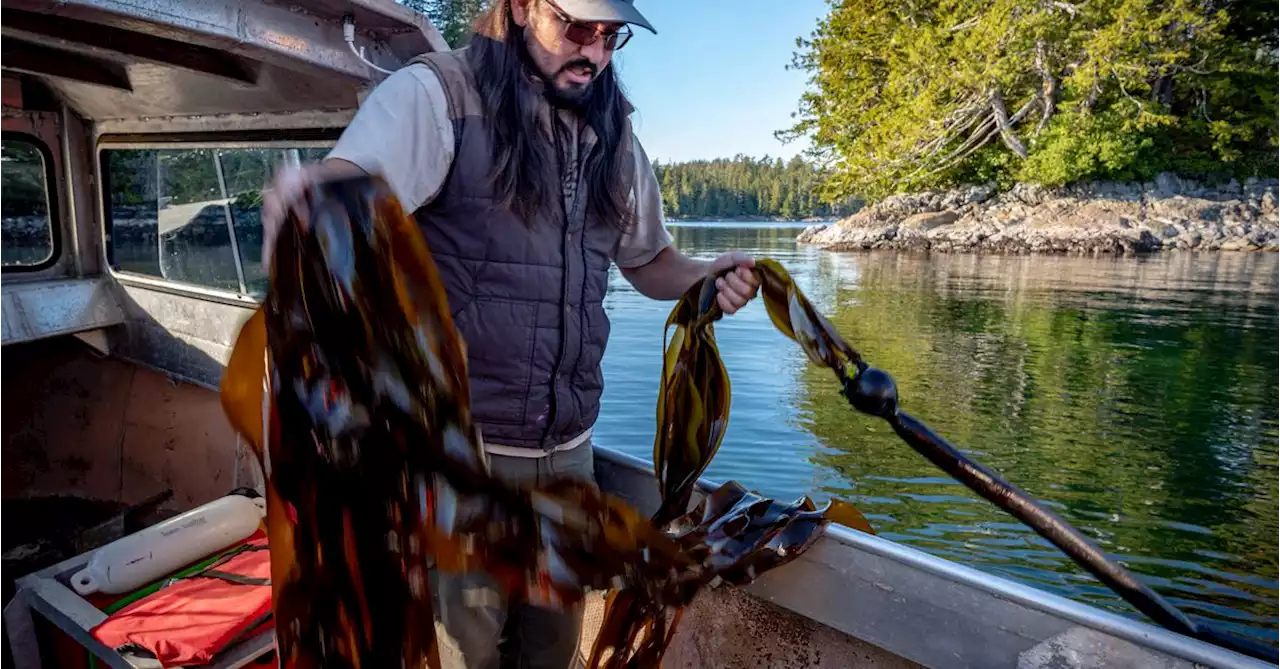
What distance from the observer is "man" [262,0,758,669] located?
179 cm

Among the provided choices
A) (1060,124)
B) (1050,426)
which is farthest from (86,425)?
(1060,124)

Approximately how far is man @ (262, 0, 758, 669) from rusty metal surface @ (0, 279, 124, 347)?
442cm

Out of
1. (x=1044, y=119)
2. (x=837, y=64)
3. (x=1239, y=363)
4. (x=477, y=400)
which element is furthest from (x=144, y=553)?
(x=837, y=64)

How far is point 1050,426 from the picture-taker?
10180 mm

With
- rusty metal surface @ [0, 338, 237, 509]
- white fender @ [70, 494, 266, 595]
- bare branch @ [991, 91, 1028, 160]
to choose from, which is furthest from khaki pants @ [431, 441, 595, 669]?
bare branch @ [991, 91, 1028, 160]

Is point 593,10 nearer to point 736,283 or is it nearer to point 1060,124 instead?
point 736,283

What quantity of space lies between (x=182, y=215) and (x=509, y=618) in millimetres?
4445

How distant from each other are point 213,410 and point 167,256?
121 cm

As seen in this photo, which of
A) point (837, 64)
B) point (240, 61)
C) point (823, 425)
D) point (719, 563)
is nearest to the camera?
point (719, 563)

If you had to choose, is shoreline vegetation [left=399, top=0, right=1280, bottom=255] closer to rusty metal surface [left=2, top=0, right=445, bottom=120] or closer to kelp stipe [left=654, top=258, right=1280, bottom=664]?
rusty metal surface [left=2, top=0, right=445, bottom=120]

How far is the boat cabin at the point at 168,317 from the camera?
2174mm

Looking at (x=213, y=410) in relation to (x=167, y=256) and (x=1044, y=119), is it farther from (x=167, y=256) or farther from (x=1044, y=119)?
(x=1044, y=119)

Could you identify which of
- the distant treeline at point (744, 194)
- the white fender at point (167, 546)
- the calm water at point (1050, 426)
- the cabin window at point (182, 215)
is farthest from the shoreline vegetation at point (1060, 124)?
the distant treeline at point (744, 194)

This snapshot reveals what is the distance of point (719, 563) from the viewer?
2.15 m
